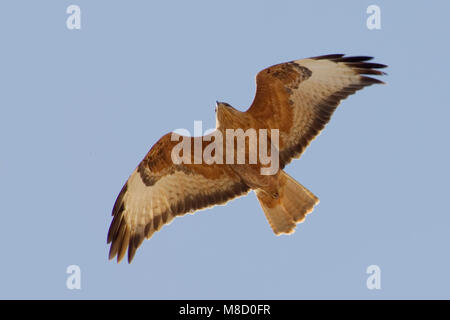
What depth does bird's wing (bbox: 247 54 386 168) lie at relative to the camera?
9672 millimetres

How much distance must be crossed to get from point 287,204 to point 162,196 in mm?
2110

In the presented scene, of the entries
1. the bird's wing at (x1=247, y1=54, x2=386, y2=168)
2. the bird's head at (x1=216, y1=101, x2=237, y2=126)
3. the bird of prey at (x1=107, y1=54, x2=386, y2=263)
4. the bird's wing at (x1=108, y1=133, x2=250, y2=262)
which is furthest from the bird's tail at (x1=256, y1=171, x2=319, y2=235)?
the bird's head at (x1=216, y1=101, x2=237, y2=126)

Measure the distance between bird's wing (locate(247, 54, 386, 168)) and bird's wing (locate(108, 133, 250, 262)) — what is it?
109 centimetres

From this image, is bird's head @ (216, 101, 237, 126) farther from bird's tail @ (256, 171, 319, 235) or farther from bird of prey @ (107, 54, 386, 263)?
bird's tail @ (256, 171, 319, 235)

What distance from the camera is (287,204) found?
979 cm

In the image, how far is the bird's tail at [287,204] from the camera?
9727mm

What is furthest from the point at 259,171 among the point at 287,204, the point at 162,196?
the point at 162,196

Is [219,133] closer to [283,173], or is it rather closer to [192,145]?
[192,145]

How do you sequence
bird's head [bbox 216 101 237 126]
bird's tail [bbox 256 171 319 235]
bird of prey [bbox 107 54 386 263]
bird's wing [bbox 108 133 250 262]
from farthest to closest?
bird's wing [bbox 108 133 250 262] → bird's tail [bbox 256 171 319 235] → bird of prey [bbox 107 54 386 263] → bird's head [bbox 216 101 237 126]

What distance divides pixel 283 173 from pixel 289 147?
0.47m

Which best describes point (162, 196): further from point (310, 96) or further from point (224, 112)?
point (310, 96)

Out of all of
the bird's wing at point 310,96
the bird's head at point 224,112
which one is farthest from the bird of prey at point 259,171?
the bird's head at point 224,112

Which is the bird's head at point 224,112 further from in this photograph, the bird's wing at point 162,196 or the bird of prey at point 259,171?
the bird's wing at point 162,196
